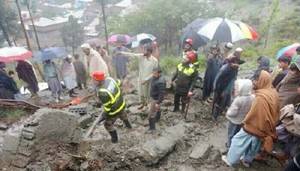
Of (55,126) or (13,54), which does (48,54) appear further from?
(55,126)

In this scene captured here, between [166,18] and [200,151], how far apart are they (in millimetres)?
22087

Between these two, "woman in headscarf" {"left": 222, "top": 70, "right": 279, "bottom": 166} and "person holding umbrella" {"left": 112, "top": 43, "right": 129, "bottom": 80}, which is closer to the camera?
"woman in headscarf" {"left": 222, "top": 70, "right": 279, "bottom": 166}

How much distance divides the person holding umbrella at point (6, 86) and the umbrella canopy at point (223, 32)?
5.21 m

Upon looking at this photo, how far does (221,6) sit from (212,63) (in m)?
23.7

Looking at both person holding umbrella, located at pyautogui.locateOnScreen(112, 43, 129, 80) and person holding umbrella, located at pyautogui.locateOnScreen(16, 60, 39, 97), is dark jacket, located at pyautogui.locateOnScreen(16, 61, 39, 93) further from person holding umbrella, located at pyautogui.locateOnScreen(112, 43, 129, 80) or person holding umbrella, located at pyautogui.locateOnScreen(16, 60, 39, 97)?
person holding umbrella, located at pyautogui.locateOnScreen(112, 43, 129, 80)

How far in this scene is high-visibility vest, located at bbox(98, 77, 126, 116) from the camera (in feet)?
20.2

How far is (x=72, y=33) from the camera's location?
132 ft

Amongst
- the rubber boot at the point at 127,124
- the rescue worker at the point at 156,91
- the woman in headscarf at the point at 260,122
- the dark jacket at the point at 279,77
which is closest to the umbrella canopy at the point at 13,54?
the rubber boot at the point at 127,124

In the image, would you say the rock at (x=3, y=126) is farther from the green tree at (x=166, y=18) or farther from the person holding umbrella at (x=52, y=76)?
the green tree at (x=166, y=18)

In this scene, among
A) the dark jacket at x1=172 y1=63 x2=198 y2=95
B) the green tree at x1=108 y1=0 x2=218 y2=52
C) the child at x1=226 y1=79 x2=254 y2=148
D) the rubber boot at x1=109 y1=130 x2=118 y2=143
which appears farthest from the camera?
the green tree at x1=108 y1=0 x2=218 y2=52

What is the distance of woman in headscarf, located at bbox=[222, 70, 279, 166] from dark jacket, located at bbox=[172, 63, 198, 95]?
91.9 inches

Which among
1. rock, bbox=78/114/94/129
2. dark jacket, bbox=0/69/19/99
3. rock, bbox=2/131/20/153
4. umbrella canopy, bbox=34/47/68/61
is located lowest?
rock, bbox=78/114/94/129

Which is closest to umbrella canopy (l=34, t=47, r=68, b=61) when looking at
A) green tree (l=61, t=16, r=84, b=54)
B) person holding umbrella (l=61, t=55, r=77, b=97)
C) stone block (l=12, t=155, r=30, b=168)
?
person holding umbrella (l=61, t=55, r=77, b=97)

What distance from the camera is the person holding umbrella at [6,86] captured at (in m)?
8.50
